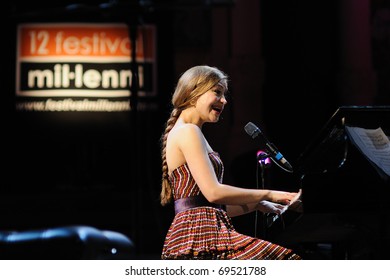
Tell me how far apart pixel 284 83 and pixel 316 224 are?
3.63 metres

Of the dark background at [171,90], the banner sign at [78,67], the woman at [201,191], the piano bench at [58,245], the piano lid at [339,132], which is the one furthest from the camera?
the banner sign at [78,67]

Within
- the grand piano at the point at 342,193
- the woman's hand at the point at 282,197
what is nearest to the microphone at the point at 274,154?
the grand piano at the point at 342,193

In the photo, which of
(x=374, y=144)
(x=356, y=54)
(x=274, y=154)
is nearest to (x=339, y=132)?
(x=374, y=144)

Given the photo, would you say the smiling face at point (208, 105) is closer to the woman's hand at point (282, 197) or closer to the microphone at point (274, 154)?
the microphone at point (274, 154)

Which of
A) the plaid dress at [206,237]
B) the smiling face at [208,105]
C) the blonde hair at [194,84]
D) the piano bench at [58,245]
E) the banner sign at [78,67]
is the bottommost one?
the piano bench at [58,245]

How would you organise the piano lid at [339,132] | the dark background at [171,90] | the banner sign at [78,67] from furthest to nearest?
the banner sign at [78,67], the dark background at [171,90], the piano lid at [339,132]

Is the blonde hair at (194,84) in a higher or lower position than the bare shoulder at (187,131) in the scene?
higher

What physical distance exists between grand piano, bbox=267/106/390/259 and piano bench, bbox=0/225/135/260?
1.68m

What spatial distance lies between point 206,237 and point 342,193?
53cm

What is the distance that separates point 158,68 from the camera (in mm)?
6672

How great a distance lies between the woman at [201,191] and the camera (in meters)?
2.61

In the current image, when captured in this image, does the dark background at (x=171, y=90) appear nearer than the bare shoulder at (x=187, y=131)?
No

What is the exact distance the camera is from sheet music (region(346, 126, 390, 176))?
2770 mm

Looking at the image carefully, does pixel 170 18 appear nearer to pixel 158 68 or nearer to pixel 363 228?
pixel 158 68
